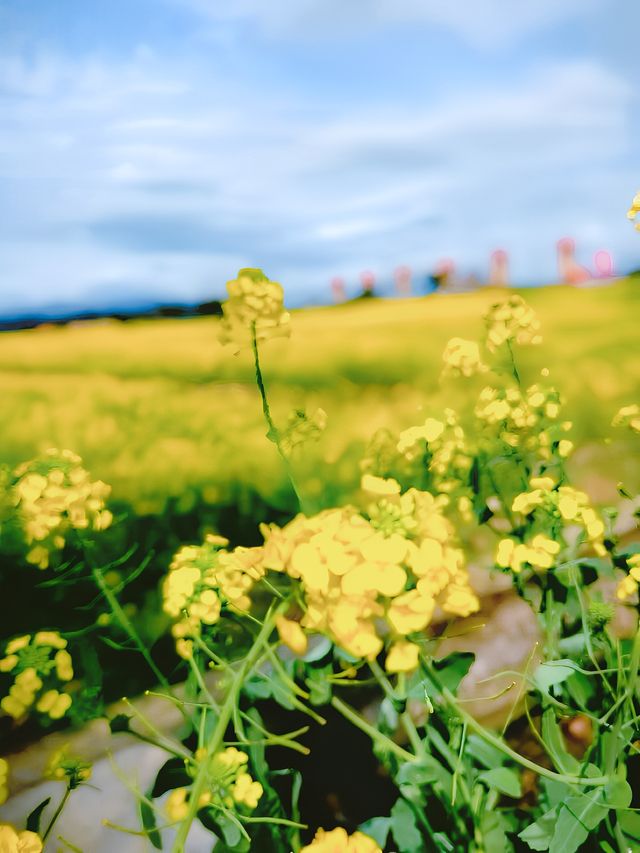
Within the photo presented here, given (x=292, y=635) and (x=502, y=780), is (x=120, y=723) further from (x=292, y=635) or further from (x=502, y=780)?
(x=502, y=780)

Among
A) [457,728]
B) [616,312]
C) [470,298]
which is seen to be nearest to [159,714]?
[457,728]

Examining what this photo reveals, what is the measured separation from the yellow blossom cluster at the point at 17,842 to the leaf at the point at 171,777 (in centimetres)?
17

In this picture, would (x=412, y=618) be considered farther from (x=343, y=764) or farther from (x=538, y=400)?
(x=343, y=764)

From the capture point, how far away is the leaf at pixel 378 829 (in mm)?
1072

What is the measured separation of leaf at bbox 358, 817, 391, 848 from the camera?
1072mm

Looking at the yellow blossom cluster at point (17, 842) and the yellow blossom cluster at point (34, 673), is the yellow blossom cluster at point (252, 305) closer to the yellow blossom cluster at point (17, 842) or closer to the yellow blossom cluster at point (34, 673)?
the yellow blossom cluster at point (34, 673)

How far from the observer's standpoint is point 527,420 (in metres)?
1.27

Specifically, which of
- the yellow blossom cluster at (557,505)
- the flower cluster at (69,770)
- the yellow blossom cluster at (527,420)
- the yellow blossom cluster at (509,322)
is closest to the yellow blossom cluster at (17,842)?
the flower cluster at (69,770)

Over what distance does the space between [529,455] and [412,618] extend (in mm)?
652

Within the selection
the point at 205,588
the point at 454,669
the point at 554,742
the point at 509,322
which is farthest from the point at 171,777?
the point at 509,322

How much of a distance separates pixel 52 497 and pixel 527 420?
765 millimetres

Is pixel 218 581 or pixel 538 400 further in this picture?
pixel 538 400

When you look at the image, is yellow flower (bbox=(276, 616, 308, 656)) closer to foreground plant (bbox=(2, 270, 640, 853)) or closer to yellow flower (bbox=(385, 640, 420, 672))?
foreground plant (bbox=(2, 270, 640, 853))

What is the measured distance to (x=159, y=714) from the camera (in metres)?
1.55
